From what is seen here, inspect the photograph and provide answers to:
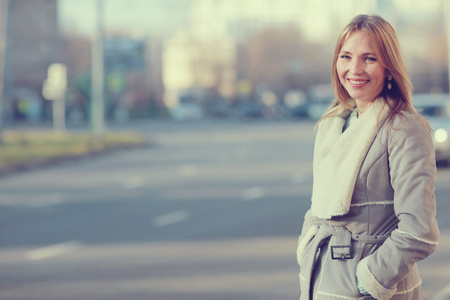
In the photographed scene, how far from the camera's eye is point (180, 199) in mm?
14852

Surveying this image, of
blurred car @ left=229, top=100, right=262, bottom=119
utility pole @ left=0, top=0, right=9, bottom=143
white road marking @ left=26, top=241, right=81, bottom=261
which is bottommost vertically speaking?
blurred car @ left=229, top=100, right=262, bottom=119

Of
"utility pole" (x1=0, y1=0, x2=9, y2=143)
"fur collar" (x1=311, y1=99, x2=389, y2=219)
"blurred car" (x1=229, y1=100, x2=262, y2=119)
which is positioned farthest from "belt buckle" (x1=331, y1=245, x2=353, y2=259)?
"blurred car" (x1=229, y1=100, x2=262, y2=119)

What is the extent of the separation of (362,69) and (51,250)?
7513 mm

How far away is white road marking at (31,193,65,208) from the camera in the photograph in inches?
575

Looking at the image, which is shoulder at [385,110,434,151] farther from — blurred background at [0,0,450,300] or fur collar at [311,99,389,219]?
blurred background at [0,0,450,300]

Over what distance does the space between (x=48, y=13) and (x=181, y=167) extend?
4822 centimetres

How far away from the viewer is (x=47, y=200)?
15.2 metres

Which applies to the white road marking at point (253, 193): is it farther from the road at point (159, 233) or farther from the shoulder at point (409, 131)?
the shoulder at point (409, 131)

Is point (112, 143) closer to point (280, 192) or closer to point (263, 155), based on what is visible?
point (263, 155)

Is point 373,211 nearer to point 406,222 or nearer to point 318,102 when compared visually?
point 406,222

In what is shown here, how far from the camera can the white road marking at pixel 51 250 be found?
940 cm

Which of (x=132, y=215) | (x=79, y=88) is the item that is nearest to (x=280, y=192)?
(x=132, y=215)

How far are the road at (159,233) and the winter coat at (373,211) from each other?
14.0 feet

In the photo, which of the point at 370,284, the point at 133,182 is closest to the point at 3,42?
the point at 133,182
